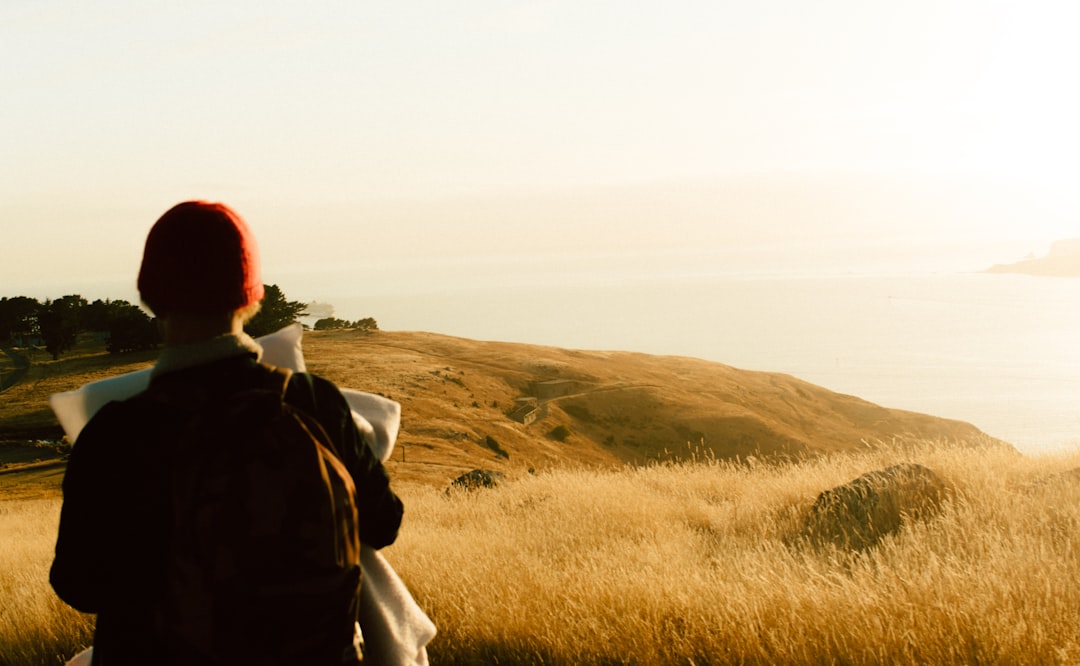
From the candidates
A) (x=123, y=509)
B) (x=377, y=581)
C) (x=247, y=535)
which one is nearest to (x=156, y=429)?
(x=123, y=509)

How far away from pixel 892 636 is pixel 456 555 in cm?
353

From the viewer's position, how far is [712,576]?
18.5 feet

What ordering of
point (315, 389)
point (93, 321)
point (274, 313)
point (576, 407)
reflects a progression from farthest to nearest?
point (93, 321) < point (576, 407) < point (274, 313) < point (315, 389)

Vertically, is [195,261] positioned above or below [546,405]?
above

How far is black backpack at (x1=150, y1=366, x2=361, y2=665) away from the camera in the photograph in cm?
196

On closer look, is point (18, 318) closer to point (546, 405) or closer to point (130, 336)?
point (130, 336)

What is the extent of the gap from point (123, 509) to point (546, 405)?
214 ft

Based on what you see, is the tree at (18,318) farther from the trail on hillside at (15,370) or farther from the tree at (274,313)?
the tree at (274,313)

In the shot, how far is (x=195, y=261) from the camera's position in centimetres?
209

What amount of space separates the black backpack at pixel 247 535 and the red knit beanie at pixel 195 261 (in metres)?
0.26

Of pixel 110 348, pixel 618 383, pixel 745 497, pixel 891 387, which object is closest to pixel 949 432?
pixel 618 383

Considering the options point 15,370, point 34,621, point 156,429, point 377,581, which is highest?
point 156,429

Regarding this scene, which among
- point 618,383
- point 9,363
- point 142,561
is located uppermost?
point 142,561

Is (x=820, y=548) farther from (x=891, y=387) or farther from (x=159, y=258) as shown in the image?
(x=891, y=387)
